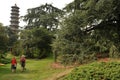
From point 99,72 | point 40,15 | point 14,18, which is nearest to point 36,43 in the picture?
point 40,15

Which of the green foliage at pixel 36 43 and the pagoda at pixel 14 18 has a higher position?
the pagoda at pixel 14 18

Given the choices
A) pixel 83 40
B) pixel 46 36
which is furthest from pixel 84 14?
pixel 46 36

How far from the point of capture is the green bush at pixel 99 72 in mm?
13094

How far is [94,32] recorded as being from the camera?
25.3 meters

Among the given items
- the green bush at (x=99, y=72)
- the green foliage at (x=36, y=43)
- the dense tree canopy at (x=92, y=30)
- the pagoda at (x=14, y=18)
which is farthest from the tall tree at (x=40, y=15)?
the green bush at (x=99, y=72)

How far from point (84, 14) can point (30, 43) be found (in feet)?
59.1

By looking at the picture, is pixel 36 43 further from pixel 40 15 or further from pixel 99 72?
pixel 99 72

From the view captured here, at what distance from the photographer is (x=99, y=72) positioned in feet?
44.8

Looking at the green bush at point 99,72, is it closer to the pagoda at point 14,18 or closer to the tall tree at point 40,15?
the tall tree at point 40,15

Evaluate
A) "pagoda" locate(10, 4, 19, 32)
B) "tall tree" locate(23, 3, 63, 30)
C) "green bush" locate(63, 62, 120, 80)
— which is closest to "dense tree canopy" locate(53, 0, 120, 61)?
"green bush" locate(63, 62, 120, 80)

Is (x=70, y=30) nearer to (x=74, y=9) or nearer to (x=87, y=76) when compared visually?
(x=74, y=9)

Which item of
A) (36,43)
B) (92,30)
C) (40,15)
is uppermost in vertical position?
(40,15)

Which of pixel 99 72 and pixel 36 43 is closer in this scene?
pixel 99 72

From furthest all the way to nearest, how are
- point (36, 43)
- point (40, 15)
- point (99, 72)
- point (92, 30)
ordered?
point (40, 15) < point (36, 43) < point (92, 30) < point (99, 72)
